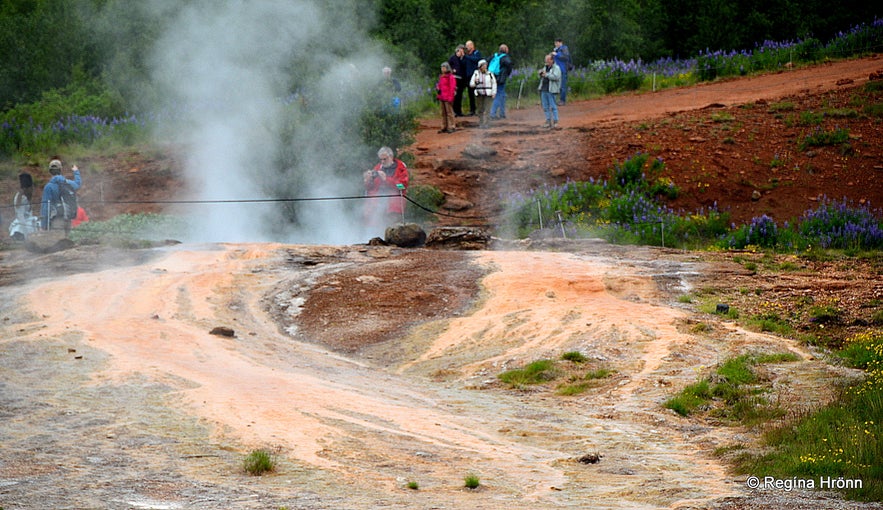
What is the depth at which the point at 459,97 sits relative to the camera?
27.5 meters

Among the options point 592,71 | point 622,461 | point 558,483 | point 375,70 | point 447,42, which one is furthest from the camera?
point 447,42

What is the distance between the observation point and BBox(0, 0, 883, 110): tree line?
30.3 metres

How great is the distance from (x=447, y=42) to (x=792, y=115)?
13.3 meters

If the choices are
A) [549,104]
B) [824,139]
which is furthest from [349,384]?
[549,104]

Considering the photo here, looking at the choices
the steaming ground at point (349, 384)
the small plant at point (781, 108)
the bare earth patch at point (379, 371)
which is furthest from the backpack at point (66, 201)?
the small plant at point (781, 108)

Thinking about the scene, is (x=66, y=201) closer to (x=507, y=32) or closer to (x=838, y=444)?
(x=838, y=444)

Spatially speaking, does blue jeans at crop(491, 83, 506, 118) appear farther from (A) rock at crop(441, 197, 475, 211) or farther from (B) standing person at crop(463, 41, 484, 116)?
(A) rock at crop(441, 197, 475, 211)

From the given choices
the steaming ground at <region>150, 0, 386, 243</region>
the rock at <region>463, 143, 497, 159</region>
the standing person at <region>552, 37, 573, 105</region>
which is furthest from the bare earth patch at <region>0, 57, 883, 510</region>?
the standing person at <region>552, 37, 573, 105</region>

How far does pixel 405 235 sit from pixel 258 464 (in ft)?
31.7

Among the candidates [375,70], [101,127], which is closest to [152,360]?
[375,70]

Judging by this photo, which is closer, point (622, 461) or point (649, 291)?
point (622, 461)

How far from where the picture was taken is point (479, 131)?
1023 inches

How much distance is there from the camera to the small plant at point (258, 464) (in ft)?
23.9

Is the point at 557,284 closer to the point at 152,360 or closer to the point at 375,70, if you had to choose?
the point at 152,360
